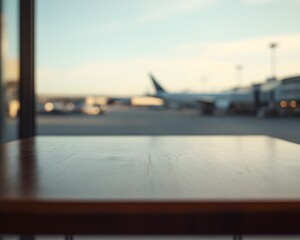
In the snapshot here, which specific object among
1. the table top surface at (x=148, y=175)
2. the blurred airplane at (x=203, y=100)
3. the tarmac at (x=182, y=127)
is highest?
the blurred airplane at (x=203, y=100)

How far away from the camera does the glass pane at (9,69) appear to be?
1668 millimetres

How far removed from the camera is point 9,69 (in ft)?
5.60

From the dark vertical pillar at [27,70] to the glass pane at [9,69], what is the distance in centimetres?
6

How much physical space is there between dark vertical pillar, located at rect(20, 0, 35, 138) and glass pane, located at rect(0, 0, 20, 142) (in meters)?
0.06

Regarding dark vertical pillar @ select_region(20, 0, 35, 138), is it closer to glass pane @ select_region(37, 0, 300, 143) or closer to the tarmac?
glass pane @ select_region(37, 0, 300, 143)

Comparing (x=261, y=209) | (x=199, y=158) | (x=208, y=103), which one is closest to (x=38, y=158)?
(x=199, y=158)

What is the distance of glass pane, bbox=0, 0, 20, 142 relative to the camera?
1668mm

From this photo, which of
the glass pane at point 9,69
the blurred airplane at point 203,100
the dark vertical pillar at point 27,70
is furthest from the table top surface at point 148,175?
the blurred airplane at point 203,100

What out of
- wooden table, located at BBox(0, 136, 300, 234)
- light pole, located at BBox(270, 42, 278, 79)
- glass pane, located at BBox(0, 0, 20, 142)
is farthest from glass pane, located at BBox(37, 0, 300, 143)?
wooden table, located at BBox(0, 136, 300, 234)

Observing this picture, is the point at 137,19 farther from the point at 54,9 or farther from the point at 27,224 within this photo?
the point at 27,224

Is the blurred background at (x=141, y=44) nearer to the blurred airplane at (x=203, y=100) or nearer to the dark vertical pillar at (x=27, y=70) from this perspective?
the dark vertical pillar at (x=27, y=70)

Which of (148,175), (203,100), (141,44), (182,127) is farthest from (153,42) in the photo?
(203,100)

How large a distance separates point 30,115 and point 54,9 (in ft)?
1.80

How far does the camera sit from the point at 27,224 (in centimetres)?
41
